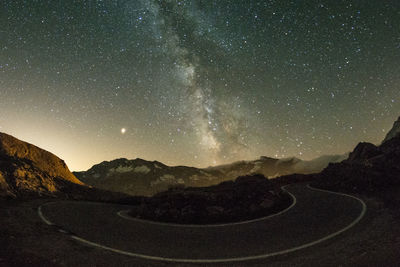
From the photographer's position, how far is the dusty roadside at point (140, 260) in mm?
4617

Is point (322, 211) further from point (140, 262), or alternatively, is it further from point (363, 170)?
point (363, 170)

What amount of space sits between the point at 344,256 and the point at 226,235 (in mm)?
3724

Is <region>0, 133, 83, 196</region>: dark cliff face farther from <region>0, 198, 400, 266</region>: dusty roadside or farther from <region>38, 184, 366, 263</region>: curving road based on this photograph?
<region>0, 198, 400, 266</region>: dusty roadside

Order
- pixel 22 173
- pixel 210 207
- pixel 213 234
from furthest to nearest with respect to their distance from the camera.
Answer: pixel 22 173
pixel 210 207
pixel 213 234

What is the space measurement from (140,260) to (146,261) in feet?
0.58

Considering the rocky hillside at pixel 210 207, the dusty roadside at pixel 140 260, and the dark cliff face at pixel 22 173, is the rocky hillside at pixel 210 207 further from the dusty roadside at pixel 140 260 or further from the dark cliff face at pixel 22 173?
the dark cliff face at pixel 22 173

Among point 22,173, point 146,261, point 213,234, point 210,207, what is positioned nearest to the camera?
point 146,261

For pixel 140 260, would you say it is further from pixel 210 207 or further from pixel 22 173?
pixel 22 173

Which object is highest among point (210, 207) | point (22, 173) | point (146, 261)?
point (22, 173)

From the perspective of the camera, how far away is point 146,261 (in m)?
5.12

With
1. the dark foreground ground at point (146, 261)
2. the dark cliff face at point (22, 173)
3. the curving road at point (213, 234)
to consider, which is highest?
the dark cliff face at point (22, 173)

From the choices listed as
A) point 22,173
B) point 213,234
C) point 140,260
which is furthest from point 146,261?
point 22,173

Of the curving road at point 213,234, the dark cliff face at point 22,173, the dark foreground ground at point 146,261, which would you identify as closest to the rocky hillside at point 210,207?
the curving road at point 213,234

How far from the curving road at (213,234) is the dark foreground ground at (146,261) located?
381mm
